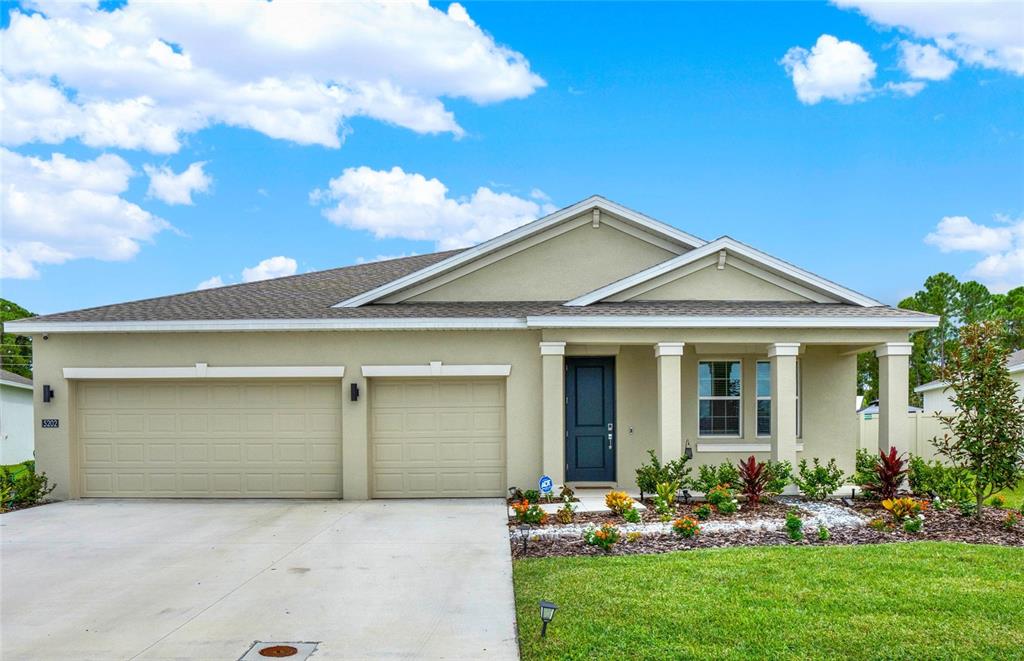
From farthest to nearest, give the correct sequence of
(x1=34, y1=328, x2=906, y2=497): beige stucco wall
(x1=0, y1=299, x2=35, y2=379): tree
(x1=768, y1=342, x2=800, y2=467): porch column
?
1. (x1=0, y1=299, x2=35, y2=379): tree
2. (x1=34, y1=328, x2=906, y2=497): beige stucco wall
3. (x1=768, y1=342, x2=800, y2=467): porch column

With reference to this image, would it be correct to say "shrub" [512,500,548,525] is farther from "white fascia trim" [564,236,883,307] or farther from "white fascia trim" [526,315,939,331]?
"white fascia trim" [564,236,883,307]

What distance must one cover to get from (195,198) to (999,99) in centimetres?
2458

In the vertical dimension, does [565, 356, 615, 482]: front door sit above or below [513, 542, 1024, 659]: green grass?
above

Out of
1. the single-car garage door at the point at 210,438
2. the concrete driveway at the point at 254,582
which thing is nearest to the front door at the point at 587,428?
the concrete driveway at the point at 254,582

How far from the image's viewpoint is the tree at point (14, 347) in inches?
1565

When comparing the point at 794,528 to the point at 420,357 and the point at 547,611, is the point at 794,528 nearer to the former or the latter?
the point at 547,611

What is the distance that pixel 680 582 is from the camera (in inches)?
286

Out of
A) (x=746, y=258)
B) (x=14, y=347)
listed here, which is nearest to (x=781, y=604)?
(x=746, y=258)

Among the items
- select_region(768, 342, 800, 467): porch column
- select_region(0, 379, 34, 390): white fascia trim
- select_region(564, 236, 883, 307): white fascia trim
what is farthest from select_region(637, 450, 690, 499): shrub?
select_region(0, 379, 34, 390): white fascia trim

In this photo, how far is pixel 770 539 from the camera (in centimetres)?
939

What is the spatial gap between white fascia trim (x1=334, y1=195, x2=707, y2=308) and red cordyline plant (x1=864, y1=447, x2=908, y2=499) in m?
4.95

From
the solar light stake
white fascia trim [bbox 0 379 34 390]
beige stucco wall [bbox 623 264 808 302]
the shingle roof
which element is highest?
beige stucco wall [bbox 623 264 808 302]

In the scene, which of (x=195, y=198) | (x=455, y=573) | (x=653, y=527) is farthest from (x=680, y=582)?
(x=195, y=198)

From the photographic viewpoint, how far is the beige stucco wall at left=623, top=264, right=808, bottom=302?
1364 centimetres
